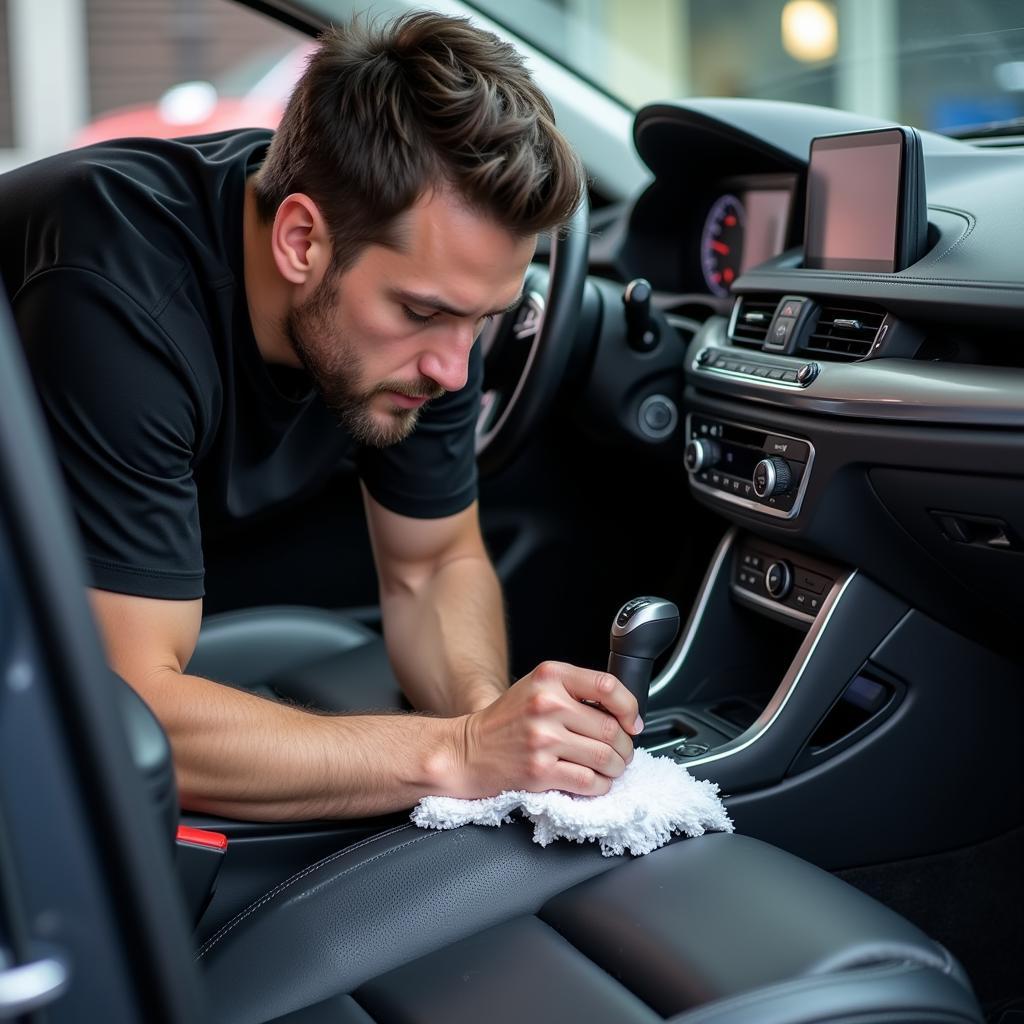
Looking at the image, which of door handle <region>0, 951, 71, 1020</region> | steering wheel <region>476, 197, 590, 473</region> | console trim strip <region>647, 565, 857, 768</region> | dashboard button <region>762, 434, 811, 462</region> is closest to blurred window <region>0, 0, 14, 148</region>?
steering wheel <region>476, 197, 590, 473</region>

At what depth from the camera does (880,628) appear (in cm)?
157

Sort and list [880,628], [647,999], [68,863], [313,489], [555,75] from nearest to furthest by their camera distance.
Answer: [68,863] < [647,999] < [880,628] < [313,489] < [555,75]

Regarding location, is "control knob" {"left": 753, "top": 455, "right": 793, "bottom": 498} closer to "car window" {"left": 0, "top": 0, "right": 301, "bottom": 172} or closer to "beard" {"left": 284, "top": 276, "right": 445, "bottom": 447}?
"beard" {"left": 284, "top": 276, "right": 445, "bottom": 447}

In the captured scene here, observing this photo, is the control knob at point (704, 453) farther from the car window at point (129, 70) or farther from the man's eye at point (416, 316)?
the car window at point (129, 70)

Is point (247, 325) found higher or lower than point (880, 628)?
higher

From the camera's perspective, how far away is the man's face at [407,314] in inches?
51.6

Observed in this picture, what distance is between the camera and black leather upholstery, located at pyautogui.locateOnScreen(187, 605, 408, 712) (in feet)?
5.23

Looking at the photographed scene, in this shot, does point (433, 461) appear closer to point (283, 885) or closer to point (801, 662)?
point (801, 662)

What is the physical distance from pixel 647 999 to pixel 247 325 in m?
0.82

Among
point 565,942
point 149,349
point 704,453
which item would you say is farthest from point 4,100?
point 565,942

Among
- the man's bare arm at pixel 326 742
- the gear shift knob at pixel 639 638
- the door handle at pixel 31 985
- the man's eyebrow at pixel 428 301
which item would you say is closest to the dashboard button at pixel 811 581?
the gear shift knob at pixel 639 638

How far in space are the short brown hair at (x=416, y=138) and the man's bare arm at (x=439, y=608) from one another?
19.8 inches

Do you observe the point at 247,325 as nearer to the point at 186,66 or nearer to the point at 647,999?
the point at 647,999

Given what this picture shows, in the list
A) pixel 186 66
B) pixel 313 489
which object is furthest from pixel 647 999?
pixel 186 66
